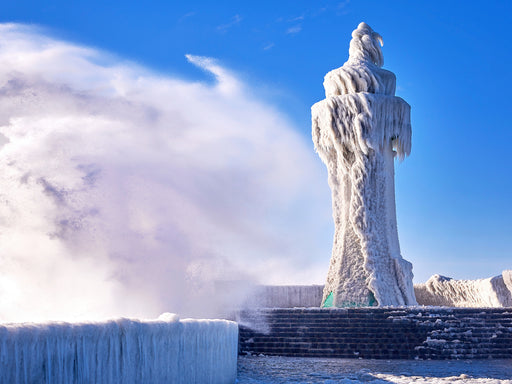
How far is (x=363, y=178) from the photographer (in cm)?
1992

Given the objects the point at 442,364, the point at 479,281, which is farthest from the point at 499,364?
the point at 479,281

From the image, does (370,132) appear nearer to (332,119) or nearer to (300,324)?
(332,119)

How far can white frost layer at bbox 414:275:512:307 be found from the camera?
2195cm

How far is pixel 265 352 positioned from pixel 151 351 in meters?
9.34

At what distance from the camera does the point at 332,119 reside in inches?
792

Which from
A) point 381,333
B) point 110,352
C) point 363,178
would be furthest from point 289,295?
point 110,352

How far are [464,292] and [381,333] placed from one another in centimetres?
1154

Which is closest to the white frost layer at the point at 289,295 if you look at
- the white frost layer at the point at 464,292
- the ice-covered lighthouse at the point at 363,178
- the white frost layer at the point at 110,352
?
the white frost layer at the point at 464,292

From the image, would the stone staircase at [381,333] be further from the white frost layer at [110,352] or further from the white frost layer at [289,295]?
the white frost layer at [289,295]

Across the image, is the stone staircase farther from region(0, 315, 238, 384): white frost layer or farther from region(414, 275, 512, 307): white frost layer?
region(414, 275, 512, 307): white frost layer

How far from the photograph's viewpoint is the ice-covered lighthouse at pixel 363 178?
19500 millimetres

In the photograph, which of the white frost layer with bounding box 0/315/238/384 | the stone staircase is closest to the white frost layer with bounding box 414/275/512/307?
the stone staircase

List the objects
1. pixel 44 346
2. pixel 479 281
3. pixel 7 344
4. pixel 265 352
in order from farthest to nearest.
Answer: pixel 479 281
pixel 265 352
pixel 44 346
pixel 7 344

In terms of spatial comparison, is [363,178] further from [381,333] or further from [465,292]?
[465,292]
